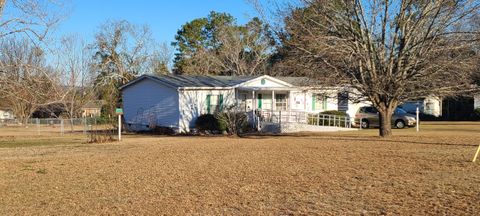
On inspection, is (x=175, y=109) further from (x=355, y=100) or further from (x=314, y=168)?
(x=314, y=168)

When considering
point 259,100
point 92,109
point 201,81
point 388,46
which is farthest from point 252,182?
point 92,109

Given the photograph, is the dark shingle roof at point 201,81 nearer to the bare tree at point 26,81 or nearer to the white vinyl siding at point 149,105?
the white vinyl siding at point 149,105

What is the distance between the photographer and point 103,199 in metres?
9.88

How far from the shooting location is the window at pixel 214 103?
34.8m

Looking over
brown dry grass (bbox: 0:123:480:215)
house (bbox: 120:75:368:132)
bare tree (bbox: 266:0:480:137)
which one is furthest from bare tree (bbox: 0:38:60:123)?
house (bbox: 120:75:368:132)

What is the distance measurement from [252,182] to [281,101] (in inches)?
1080

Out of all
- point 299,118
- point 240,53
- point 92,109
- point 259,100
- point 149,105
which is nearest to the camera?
point 299,118

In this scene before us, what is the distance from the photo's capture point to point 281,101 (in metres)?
38.4

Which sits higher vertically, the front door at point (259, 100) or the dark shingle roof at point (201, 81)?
the dark shingle roof at point (201, 81)

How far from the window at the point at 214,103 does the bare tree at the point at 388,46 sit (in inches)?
515

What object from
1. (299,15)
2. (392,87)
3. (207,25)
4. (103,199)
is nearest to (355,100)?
(392,87)

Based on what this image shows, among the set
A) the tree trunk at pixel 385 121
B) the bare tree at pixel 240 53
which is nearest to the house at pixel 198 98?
the tree trunk at pixel 385 121

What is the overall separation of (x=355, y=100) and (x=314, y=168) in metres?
11.3

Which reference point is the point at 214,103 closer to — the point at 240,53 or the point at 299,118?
the point at 299,118
